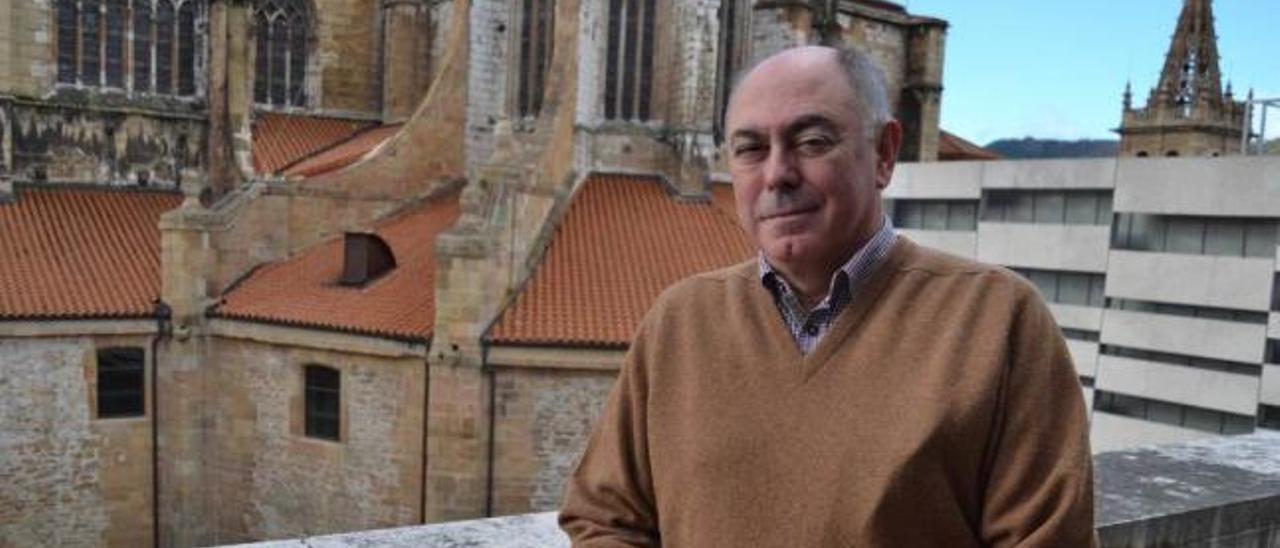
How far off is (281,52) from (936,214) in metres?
16.2

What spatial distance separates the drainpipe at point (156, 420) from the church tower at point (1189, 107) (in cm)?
3722

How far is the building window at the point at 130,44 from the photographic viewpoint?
21203mm

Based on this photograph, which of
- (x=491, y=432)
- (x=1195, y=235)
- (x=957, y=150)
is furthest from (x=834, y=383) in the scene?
(x=957, y=150)

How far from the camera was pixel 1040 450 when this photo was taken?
182 cm

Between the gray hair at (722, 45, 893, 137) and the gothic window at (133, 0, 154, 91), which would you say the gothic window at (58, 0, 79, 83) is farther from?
the gray hair at (722, 45, 893, 137)

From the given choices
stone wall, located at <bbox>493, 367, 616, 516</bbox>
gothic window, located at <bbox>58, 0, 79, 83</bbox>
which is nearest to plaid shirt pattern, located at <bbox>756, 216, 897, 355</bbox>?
stone wall, located at <bbox>493, 367, 616, 516</bbox>

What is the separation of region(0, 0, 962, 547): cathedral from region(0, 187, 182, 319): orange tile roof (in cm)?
6

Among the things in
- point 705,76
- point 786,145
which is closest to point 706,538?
point 786,145

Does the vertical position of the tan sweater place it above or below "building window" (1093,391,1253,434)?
above

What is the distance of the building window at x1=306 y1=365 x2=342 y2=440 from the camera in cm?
1655

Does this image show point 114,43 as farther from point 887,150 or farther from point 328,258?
point 887,150

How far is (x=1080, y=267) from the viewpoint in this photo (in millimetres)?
22188

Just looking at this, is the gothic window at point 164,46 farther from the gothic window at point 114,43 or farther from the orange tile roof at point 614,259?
the orange tile roof at point 614,259

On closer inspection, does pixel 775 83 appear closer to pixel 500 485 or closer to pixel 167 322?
pixel 500 485
